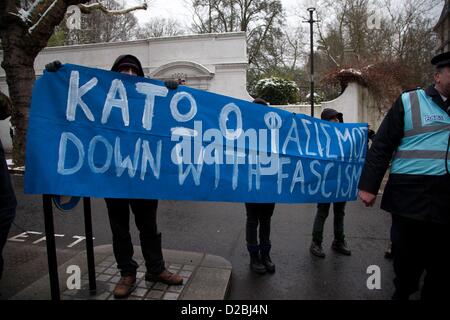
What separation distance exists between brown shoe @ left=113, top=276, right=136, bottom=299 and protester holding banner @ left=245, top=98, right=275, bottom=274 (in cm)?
124

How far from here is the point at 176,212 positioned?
19.2 feet

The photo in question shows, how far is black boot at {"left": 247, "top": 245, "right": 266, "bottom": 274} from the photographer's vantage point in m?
3.43

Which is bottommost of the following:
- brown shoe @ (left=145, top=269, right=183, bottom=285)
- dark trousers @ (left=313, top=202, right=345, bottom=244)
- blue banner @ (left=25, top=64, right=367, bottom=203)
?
brown shoe @ (left=145, top=269, right=183, bottom=285)

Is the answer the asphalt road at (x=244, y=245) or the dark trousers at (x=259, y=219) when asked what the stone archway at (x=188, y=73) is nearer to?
the asphalt road at (x=244, y=245)

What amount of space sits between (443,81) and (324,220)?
2.03m

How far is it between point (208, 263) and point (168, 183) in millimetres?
1203

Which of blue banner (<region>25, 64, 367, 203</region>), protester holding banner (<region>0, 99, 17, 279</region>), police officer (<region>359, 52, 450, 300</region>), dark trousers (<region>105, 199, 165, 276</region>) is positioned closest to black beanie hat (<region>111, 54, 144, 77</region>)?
blue banner (<region>25, 64, 367, 203</region>)

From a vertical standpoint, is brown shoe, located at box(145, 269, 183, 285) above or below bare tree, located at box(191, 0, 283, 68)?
below

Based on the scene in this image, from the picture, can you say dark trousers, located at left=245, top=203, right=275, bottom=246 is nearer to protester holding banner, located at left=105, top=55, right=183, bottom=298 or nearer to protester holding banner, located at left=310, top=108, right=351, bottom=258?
protester holding banner, located at left=310, top=108, right=351, bottom=258

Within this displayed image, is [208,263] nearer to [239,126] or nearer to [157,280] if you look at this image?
[157,280]

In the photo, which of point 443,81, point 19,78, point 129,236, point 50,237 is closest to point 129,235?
point 129,236

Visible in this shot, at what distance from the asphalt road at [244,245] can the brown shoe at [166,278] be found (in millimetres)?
513

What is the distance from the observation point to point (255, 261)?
3508 millimetres
